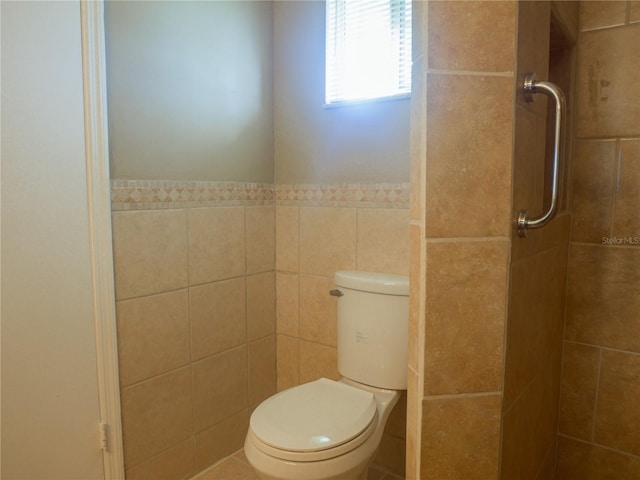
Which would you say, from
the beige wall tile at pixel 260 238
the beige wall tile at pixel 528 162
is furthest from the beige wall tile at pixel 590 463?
the beige wall tile at pixel 260 238

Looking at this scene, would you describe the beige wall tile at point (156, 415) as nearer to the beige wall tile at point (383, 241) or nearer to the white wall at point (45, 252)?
the white wall at point (45, 252)

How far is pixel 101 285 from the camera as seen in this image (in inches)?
56.8

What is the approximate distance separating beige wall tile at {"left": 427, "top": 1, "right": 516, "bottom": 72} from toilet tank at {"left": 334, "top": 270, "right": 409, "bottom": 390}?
824mm

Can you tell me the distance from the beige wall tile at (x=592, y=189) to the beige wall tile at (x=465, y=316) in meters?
0.80

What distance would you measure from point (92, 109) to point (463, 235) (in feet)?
3.92

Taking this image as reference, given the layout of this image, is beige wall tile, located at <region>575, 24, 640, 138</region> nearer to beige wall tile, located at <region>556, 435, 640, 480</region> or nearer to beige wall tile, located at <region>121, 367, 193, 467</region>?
beige wall tile, located at <region>556, 435, 640, 480</region>

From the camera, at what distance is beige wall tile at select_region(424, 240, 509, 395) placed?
0.90 metres

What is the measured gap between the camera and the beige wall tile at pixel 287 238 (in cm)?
201

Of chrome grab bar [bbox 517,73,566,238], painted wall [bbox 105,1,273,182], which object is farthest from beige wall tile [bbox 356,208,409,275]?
chrome grab bar [bbox 517,73,566,238]

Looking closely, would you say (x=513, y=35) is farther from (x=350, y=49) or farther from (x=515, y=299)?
(x=350, y=49)

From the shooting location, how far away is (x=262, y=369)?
2.08m

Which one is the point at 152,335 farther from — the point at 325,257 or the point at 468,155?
the point at 468,155

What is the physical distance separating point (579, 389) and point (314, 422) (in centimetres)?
96

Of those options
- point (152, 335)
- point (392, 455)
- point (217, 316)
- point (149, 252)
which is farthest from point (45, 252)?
point (392, 455)
